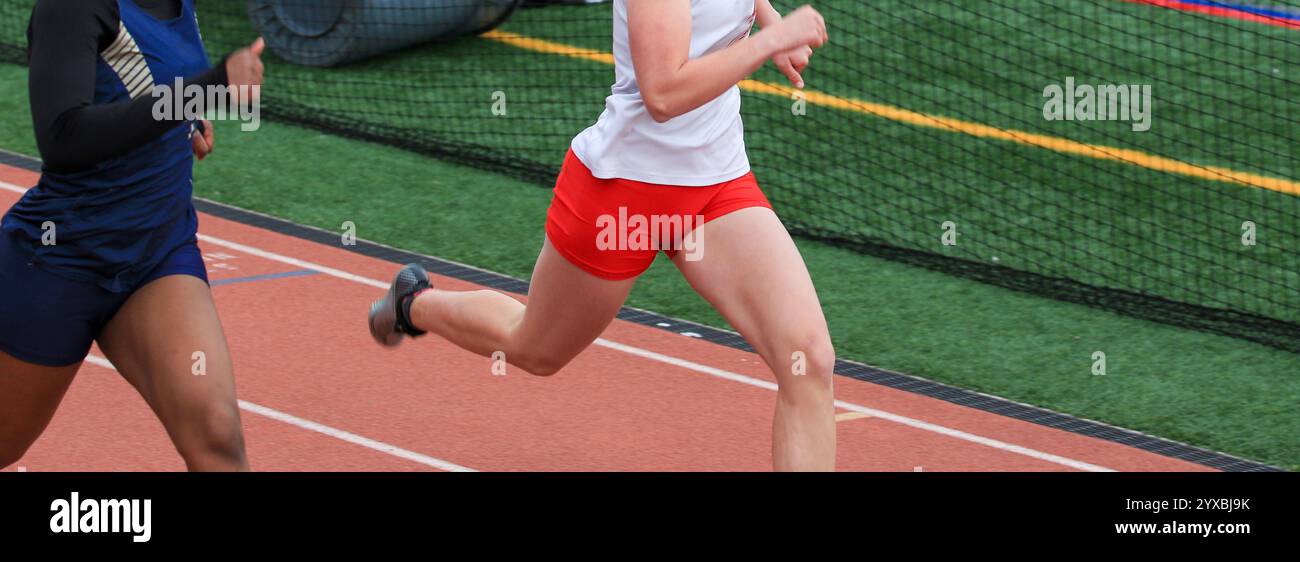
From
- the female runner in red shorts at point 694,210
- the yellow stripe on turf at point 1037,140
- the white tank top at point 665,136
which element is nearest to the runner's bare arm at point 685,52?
the female runner in red shorts at point 694,210

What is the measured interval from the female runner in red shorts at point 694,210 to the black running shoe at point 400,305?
2.64 feet

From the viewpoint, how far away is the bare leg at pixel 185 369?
4047mm

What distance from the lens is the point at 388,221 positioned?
8.71 metres

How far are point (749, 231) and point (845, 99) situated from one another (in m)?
7.02

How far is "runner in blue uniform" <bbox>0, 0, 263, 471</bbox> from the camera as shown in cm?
400

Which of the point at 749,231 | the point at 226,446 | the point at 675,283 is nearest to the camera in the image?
the point at 226,446

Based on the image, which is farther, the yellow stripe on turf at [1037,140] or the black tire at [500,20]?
the black tire at [500,20]

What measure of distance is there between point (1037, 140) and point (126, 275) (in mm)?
7288

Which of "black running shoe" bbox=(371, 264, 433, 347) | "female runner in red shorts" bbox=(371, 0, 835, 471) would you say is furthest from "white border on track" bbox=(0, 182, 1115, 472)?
"female runner in red shorts" bbox=(371, 0, 835, 471)

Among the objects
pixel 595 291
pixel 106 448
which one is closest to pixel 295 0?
pixel 106 448

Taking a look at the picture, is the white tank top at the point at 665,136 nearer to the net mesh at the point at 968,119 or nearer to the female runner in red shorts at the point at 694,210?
the female runner in red shorts at the point at 694,210

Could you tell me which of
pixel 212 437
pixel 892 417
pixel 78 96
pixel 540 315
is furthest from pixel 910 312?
pixel 78 96

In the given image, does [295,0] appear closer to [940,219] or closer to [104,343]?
[940,219]

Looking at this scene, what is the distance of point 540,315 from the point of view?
4.76 metres
